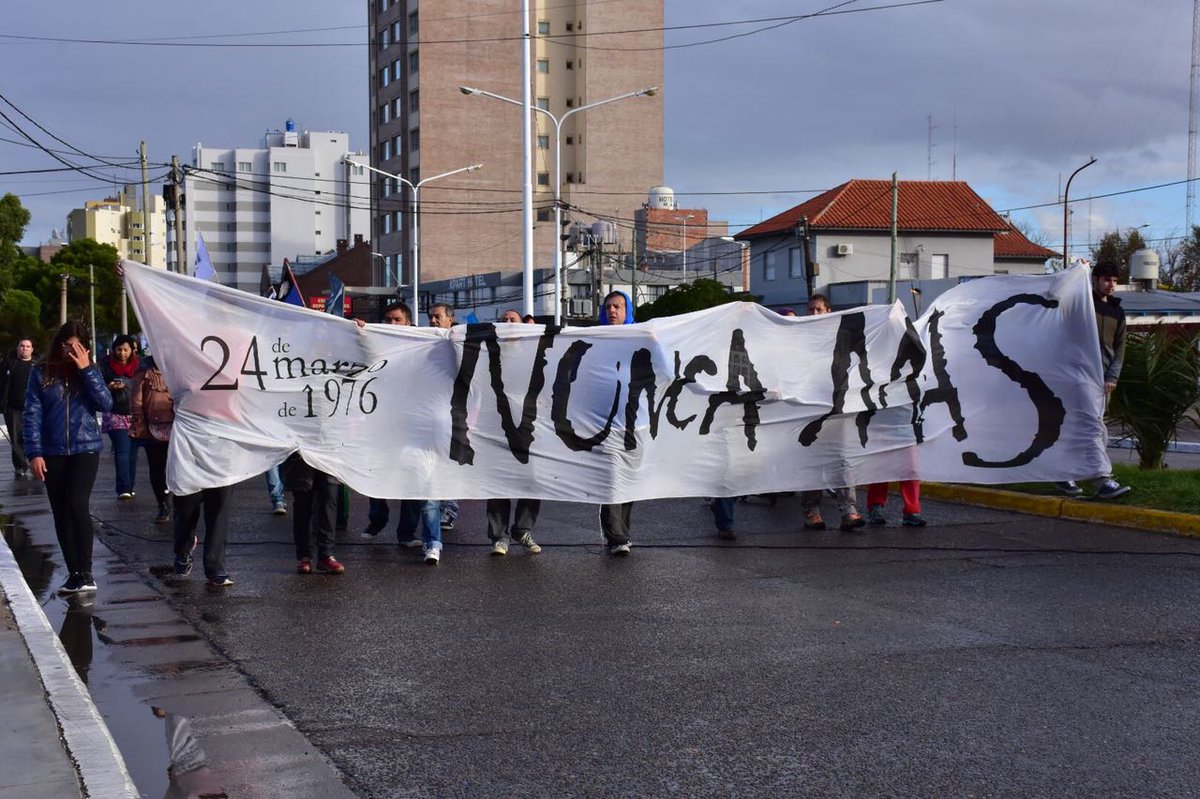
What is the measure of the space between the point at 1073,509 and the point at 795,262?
58631 millimetres

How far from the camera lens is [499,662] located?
6895 mm

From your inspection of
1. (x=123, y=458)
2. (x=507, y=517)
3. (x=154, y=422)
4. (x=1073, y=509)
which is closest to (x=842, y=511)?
(x=1073, y=509)

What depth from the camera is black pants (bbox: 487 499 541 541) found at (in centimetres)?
1065

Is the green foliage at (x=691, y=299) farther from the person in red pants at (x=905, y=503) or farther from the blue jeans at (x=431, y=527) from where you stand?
the blue jeans at (x=431, y=527)

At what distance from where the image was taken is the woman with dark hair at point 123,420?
14.1m

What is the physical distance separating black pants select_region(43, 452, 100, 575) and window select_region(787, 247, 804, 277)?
6108cm

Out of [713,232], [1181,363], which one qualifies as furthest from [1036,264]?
[1181,363]

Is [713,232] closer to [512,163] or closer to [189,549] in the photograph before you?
[512,163]

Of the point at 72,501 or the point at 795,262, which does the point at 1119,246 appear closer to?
the point at 795,262

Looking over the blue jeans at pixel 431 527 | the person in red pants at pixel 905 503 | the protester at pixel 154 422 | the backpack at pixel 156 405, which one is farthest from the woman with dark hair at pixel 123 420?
the person in red pants at pixel 905 503

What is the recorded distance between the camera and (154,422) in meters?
12.0

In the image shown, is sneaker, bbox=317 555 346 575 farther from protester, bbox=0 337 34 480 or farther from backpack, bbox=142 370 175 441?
protester, bbox=0 337 34 480

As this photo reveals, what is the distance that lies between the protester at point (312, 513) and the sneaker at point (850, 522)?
4383mm

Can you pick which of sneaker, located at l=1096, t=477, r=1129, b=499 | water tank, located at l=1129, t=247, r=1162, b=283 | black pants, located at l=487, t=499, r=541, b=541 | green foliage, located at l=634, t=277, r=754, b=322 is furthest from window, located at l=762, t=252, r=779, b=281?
black pants, located at l=487, t=499, r=541, b=541
